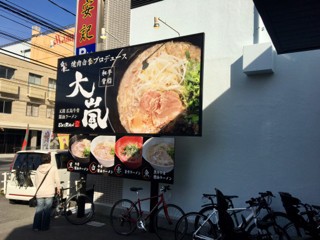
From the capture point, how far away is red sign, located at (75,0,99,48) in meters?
10.6

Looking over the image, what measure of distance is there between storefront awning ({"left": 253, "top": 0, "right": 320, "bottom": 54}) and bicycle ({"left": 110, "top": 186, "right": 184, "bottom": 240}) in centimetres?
407

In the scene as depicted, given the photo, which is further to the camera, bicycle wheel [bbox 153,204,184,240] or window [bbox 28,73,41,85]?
window [bbox 28,73,41,85]

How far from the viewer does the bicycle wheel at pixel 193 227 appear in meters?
6.90

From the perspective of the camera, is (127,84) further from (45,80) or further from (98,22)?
(45,80)

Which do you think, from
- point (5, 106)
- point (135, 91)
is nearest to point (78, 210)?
point (135, 91)

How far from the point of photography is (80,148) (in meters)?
9.17

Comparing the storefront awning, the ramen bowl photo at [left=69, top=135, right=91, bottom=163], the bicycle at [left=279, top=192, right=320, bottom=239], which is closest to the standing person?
the ramen bowl photo at [left=69, top=135, right=91, bottom=163]

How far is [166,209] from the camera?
25.8 feet

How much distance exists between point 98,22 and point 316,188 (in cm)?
747

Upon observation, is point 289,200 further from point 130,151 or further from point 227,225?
point 130,151

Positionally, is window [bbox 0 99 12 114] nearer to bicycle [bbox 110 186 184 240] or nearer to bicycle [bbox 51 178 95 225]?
bicycle [bbox 51 178 95 225]

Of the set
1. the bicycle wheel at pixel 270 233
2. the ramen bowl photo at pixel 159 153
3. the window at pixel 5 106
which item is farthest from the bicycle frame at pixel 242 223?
the window at pixel 5 106

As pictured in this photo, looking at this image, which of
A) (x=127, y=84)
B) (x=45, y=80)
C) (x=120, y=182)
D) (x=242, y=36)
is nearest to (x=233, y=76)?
(x=242, y=36)

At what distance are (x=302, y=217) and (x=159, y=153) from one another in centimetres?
322
